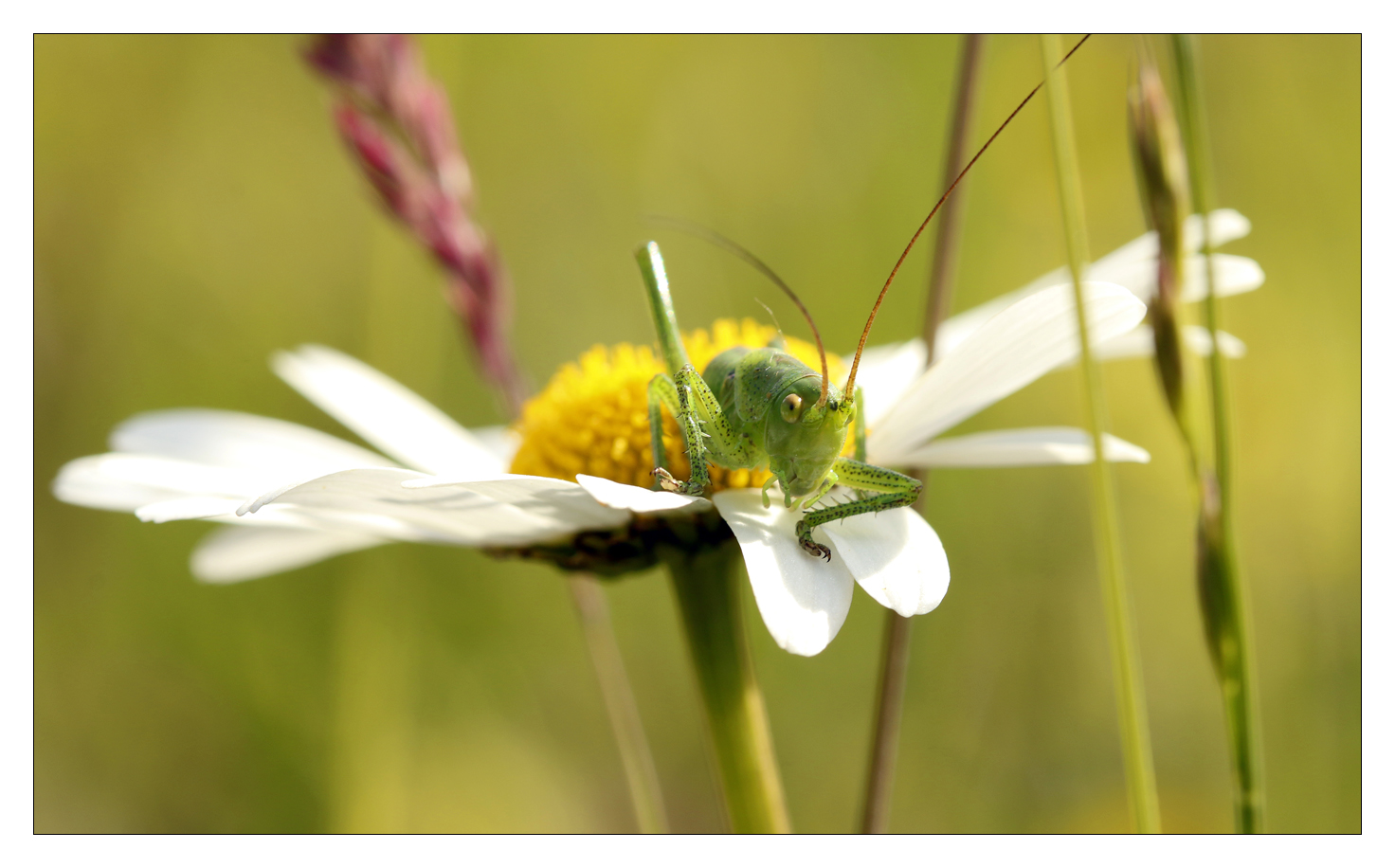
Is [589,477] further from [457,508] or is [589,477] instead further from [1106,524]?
[1106,524]

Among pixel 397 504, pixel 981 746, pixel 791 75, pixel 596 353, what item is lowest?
pixel 981 746

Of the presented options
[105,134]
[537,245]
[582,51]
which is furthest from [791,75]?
[105,134]

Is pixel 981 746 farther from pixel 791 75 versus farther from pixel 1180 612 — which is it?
pixel 791 75

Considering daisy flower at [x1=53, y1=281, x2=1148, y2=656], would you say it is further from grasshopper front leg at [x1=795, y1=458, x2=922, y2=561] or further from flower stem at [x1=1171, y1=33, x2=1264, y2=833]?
flower stem at [x1=1171, y1=33, x2=1264, y2=833]

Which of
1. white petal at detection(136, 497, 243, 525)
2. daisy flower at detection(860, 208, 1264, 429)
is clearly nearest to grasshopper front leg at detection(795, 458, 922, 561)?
daisy flower at detection(860, 208, 1264, 429)

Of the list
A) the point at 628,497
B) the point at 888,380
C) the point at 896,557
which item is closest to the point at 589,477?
the point at 628,497

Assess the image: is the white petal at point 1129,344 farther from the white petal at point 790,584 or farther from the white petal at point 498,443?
the white petal at point 498,443

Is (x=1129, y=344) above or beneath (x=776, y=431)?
above
